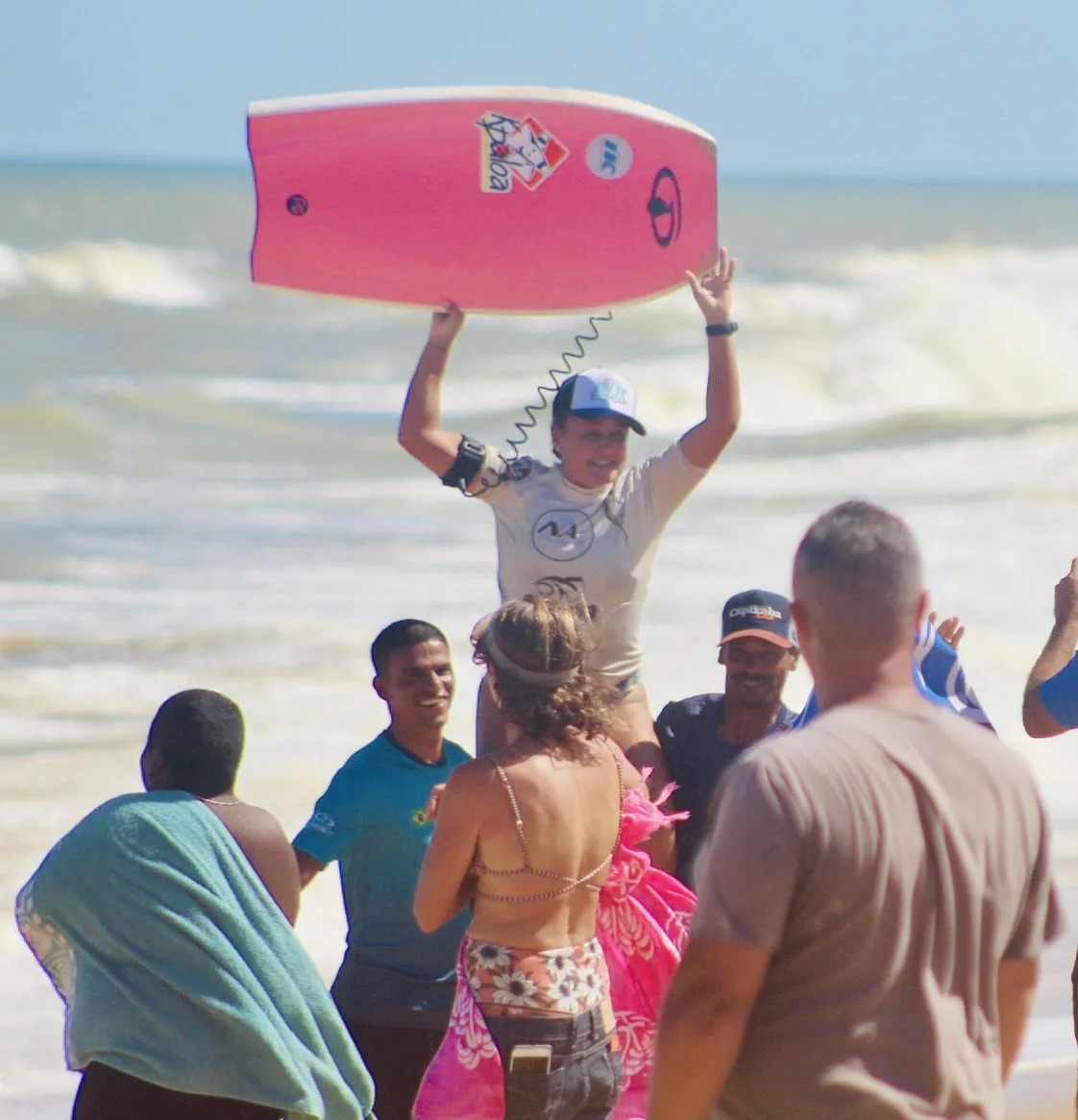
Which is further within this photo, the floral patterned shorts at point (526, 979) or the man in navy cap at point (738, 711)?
the man in navy cap at point (738, 711)

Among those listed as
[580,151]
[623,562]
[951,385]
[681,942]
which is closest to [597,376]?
[623,562]

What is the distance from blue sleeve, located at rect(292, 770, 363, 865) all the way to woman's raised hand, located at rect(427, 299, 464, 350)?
1.21m

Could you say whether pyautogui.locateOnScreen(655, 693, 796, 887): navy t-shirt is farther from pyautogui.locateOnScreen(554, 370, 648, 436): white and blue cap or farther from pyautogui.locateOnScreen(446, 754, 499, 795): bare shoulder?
pyautogui.locateOnScreen(446, 754, 499, 795): bare shoulder

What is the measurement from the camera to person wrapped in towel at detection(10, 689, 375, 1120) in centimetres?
324

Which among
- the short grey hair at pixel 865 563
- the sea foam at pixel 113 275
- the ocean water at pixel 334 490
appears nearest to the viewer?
the short grey hair at pixel 865 563

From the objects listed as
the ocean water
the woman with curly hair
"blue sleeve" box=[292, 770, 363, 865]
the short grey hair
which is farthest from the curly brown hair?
the ocean water

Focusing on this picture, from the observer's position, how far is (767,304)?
3619cm

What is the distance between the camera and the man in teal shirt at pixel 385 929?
3988 millimetres

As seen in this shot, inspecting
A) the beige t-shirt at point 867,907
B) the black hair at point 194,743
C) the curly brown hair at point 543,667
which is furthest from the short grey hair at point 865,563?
the black hair at point 194,743

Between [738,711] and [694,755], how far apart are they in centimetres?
15

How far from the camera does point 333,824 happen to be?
4004mm

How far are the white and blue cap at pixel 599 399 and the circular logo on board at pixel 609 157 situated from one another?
97cm

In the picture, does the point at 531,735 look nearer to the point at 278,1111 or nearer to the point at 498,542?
the point at 278,1111

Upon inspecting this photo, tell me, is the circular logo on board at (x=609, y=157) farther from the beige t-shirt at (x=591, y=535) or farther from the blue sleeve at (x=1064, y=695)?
the blue sleeve at (x=1064, y=695)
